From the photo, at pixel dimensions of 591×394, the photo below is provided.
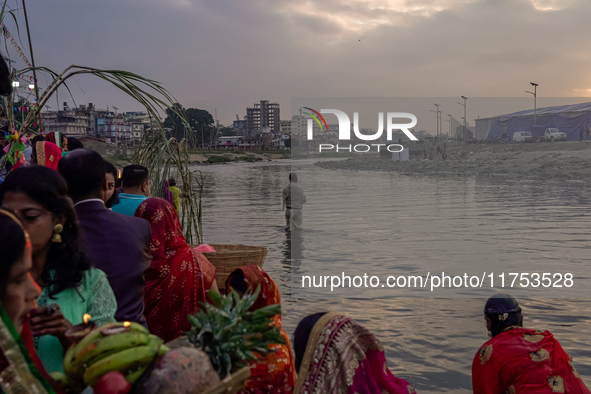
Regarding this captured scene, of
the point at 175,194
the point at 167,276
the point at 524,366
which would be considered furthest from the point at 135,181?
the point at 175,194

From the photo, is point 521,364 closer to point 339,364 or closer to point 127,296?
point 339,364

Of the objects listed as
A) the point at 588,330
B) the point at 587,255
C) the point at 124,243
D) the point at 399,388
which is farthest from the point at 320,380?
the point at 587,255

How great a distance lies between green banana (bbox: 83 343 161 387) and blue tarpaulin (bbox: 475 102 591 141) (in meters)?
35.4

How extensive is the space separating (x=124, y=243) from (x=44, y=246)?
592 millimetres

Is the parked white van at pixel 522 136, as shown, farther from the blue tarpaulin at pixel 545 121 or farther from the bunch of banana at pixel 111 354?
the bunch of banana at pixel 111 354

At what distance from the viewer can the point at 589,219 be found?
41.2 feet

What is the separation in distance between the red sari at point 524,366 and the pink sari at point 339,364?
0.91 m

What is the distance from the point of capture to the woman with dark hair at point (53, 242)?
154 cm

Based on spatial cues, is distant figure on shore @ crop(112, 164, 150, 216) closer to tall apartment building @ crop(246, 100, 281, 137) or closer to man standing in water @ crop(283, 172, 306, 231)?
man standing in water @ crop(283, 172, 306, 231)

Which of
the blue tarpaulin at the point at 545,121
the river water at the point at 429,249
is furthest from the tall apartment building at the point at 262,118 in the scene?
the river water at the point at 429,249

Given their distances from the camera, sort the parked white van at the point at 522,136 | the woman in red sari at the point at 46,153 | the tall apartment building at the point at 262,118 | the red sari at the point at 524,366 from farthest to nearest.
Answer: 1. the tall apartment building at the point at 262,118
2. the parked white van at the point at 522,136
3. the woman in red sari at the point at 46,153
4. the red sari at the point at 524,366

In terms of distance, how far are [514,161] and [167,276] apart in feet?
95.5

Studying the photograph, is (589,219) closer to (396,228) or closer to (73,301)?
(396,228)

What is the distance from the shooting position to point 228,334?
124 cm
